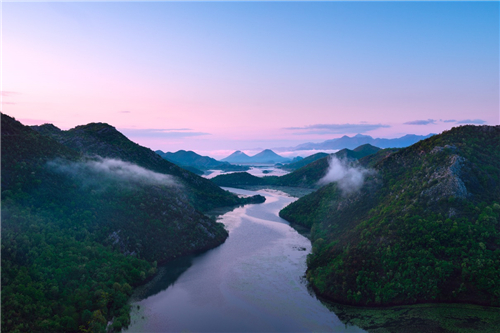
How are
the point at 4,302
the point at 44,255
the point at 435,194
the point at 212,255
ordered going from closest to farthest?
the point at 4,302
the point at 44,255
the point at 435,194
the point at 212,255

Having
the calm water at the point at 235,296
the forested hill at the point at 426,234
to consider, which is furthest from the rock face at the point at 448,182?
the calm water at the point at 235,296

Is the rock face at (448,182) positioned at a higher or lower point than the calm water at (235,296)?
higher

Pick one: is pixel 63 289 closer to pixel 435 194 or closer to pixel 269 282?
pixel 269 282

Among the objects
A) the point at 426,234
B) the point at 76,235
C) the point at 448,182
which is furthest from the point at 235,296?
the point at 448,182

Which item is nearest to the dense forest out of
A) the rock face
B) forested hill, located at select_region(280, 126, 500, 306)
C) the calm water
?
the calm water

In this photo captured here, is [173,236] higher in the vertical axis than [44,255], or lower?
lower

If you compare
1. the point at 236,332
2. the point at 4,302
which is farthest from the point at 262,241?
the point at 4,302

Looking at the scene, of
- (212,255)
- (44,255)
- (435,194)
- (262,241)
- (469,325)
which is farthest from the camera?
(262,241)

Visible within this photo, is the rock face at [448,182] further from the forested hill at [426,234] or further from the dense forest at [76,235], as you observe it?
the dense forest at [76,235]
